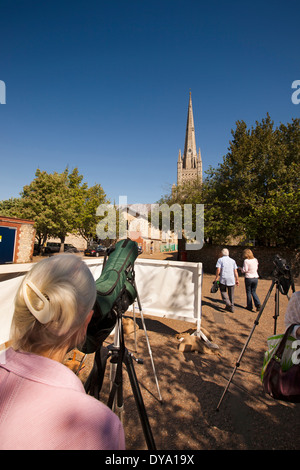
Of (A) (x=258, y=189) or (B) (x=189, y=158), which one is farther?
(B) (x=189, y=158)

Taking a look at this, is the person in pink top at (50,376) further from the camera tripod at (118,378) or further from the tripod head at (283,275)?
the tripod head at (283,275)

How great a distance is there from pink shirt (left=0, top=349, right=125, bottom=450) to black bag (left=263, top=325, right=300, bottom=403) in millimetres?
1782

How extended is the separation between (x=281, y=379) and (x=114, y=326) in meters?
1.47

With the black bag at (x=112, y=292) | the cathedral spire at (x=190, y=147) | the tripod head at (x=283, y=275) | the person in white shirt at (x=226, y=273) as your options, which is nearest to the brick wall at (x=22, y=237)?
the person in white shirt at (x=226, y=273)

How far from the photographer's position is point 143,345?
14.7 feet

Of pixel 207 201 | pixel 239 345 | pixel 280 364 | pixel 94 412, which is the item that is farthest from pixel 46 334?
pixel 207 201

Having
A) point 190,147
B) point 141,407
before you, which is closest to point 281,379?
point 141,407

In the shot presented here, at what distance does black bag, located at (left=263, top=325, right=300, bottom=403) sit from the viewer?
1789 mm

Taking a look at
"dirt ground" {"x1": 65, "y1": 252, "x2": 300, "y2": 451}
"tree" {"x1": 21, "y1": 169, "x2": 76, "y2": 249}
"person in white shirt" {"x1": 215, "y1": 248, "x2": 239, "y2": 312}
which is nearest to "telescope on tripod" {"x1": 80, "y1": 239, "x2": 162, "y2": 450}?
"dirt ground" {"x1": 65, "y1": 252, "x2": 300, "y2": 451}

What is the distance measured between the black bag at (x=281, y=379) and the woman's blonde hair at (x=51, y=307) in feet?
6.09

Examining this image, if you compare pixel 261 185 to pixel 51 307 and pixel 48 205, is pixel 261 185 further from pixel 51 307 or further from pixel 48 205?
pixel 48 205

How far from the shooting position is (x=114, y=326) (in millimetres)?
1809
